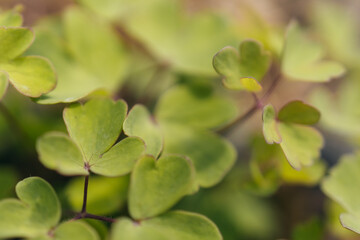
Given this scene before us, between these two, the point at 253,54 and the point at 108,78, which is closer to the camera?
the point at 253,54

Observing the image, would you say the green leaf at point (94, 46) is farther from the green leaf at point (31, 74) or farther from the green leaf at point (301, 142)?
the green leaf at point (301, 142)

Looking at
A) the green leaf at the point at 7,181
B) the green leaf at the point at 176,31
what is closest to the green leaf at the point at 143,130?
the green leaf at the point at 176,31

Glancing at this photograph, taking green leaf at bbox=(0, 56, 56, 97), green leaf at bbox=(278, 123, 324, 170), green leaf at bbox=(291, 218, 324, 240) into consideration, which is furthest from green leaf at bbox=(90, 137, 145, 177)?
green leaf at bbox=(291, 218, 324, 240)

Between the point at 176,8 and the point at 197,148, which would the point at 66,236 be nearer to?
the point at 197,148

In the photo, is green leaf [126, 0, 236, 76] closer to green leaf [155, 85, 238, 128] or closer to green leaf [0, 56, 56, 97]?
green leaf [155, 85, 238, 128]

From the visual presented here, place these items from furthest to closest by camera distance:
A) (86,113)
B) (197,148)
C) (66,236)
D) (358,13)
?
(358,13), (197,148), (86,113), (66,236)

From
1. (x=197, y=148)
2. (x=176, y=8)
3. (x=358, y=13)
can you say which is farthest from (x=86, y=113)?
(x=358, y=13)

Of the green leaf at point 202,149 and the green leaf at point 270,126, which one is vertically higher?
the green leaf at point 270,126

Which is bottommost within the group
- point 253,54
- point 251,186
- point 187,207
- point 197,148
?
point 187,207
